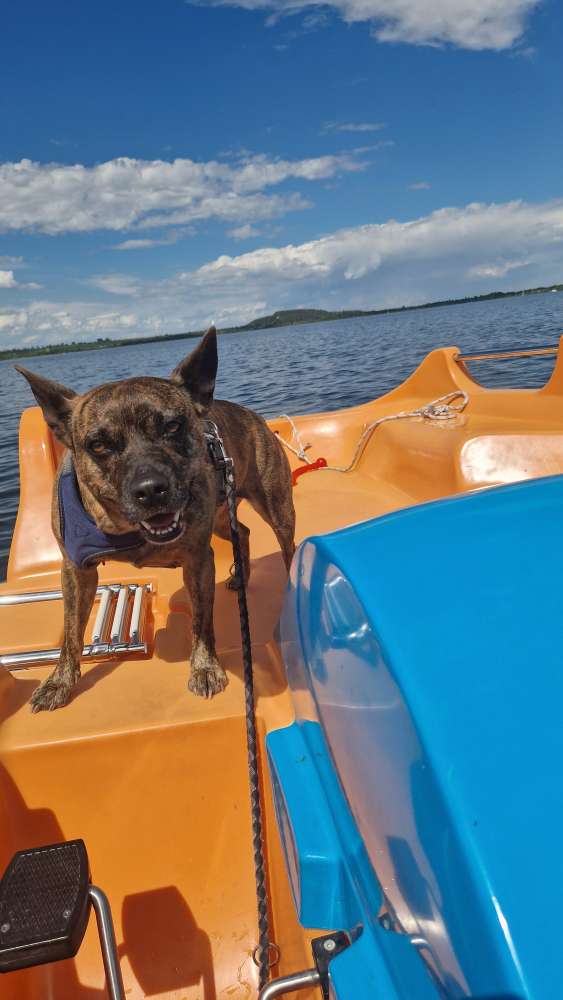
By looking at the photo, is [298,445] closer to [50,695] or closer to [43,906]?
[50,695]

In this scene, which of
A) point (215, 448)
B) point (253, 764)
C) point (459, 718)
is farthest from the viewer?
point (215, 448)

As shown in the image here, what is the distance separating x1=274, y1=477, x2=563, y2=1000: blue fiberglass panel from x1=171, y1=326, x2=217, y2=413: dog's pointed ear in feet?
5.10

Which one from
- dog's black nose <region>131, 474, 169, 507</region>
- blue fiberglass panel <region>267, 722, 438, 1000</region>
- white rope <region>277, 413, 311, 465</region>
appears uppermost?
dog's black nose <region>131, 474, 169, 507</region>

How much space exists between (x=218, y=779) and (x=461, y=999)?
148cm

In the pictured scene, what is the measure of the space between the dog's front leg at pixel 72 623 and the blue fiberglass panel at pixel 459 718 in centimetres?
142

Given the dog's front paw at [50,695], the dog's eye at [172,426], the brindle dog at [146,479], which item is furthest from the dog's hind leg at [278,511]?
the dog's front paw at [50,695]

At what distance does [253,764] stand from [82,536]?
121cm

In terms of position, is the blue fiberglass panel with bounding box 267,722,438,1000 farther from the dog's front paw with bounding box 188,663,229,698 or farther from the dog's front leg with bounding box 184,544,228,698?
the dog's front leg with bounding box 184,544,228,698

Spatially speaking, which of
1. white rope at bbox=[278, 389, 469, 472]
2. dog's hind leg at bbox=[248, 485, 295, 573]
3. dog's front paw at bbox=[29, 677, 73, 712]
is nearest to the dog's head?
dog's front paw at bbox=[29, 677, 73, 712]

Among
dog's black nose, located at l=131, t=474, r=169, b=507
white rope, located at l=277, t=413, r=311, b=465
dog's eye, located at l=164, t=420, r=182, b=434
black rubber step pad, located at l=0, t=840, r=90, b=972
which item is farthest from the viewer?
white rope, located at l=277, t=413, r=311, b=465

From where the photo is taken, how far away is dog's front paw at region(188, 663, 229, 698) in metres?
2.24

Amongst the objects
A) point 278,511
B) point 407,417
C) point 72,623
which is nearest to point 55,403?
point 72,623

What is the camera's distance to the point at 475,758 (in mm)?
744

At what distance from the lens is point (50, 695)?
2.21 metres
